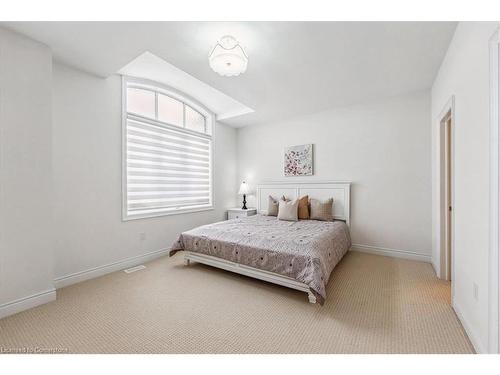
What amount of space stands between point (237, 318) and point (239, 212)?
2888 mm

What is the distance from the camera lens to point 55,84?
94.3 inches

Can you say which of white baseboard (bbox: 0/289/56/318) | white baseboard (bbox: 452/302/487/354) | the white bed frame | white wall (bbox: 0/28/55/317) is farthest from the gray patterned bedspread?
white wall (bbox: 0/28/55/317)

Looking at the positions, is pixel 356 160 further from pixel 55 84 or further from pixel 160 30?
pixel 55 84

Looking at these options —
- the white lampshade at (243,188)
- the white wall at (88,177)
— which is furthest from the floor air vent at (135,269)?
the white lampshade at (243,188)

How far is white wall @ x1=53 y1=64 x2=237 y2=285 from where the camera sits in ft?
8.01

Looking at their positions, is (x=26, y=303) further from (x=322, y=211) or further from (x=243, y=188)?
(x=322, y=211)

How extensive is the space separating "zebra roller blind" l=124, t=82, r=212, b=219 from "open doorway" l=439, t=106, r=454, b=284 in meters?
3.66

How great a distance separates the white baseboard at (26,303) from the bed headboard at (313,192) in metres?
3.40

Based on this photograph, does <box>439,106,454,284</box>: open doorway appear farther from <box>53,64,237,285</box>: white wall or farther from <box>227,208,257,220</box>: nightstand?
<box>53,64,237,285</box>: white wall

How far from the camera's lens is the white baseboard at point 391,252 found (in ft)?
10.5

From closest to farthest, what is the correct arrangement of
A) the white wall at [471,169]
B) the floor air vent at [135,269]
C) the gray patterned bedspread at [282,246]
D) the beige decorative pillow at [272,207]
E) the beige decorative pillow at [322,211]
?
the white wall at [471,169], the gray patterned bedspread at [282,246], the floor air vent at [135,269], the beige decorative pillow at [322,211], the beige decorative pillow at [272,207]

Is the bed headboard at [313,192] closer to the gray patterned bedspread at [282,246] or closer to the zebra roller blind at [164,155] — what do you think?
the gray patterned bedspread at [282,246]

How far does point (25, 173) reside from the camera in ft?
6.52

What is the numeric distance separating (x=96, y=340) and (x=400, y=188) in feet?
13.2
